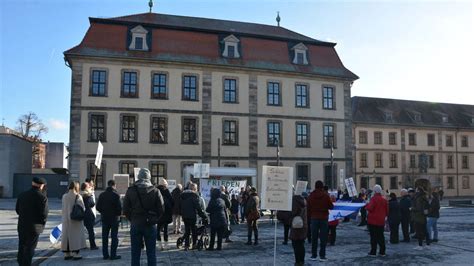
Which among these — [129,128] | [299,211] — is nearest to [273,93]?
[129,128]

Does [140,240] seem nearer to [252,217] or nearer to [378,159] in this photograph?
[252,217]

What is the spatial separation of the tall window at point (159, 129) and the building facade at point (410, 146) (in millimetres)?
29122

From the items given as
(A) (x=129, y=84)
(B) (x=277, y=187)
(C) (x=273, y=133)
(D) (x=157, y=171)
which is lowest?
(B) (x=277, y=187)

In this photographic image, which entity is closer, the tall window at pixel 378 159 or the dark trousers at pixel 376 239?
the dark trousers at pixel 376 239

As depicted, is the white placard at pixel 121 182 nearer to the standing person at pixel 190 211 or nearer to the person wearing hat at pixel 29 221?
the standing person at pixel 190 211

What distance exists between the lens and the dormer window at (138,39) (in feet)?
112

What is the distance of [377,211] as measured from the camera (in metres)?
11.9

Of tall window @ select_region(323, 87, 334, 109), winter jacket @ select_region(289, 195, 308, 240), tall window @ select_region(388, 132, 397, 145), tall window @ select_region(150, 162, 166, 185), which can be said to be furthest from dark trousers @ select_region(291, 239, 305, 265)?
tall window @ select_region(388, 132, 397, 145)

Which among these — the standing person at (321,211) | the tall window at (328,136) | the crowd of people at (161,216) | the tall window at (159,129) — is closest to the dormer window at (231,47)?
Answer: the tall window at (159,129)

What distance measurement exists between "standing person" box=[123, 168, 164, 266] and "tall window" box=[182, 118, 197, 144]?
88.2ft

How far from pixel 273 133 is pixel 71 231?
90.0 feet

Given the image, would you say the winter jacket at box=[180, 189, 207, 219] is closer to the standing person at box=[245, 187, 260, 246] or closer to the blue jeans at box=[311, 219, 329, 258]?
the standing person at box=[245, 187, 260, 246]

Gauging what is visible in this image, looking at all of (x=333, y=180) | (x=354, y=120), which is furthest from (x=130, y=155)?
(x=354, y=120)

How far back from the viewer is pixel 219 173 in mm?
28875
